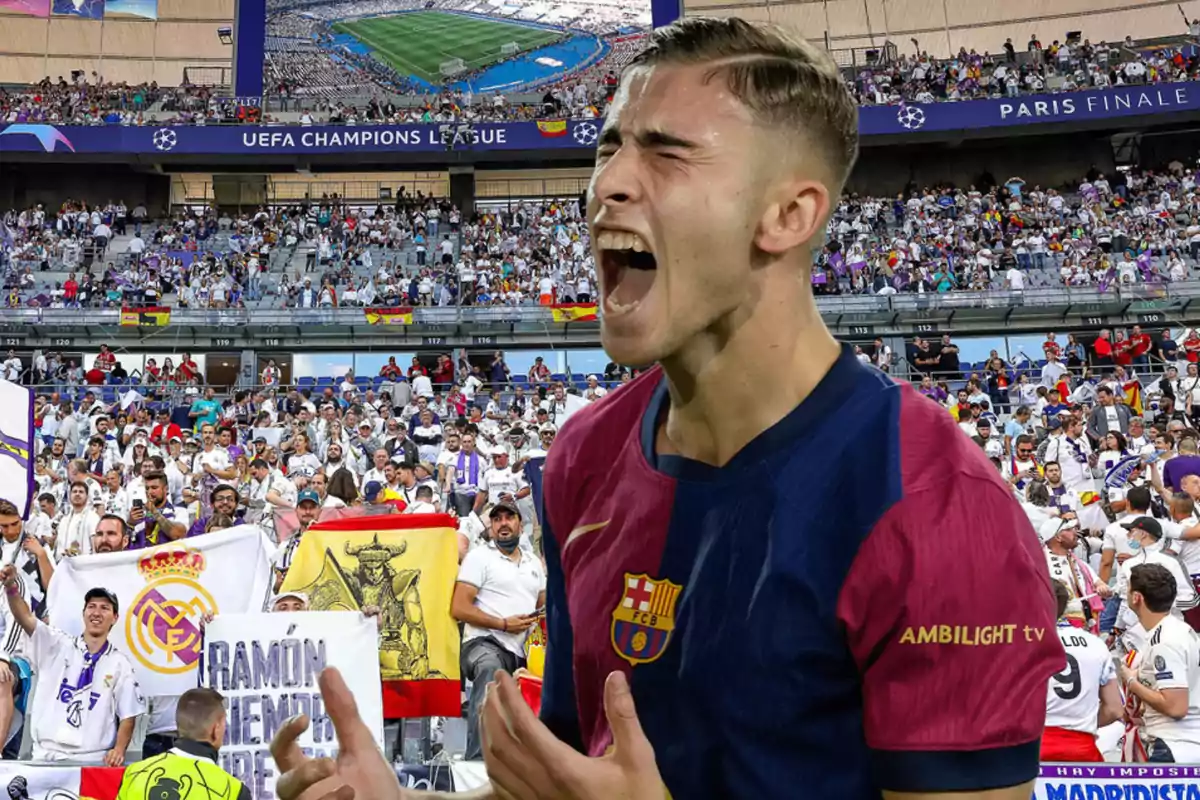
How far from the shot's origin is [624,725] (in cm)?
120

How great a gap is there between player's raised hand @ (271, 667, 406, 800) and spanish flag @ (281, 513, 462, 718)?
6.86 m

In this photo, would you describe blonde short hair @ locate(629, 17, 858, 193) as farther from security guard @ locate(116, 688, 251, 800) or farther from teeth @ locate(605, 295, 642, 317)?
security guard @ locate(116, 688, 251, 800)

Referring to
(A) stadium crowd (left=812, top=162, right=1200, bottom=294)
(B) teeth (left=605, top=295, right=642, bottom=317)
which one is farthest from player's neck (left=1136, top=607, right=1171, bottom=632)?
(A) stadium crowd (left=812, top=162, right=1200, bottom=294)

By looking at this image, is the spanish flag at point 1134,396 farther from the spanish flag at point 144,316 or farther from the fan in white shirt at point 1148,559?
the spanish flag at point 144,316

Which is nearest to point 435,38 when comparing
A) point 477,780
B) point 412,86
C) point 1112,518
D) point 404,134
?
point 412,86

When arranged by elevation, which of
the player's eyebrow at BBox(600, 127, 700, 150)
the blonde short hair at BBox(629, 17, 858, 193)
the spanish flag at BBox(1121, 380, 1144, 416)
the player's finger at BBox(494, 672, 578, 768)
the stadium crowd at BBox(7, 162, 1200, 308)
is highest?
the stadium crowd at BBox(7, 162, 1200, 308)

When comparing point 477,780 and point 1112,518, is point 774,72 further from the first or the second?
point 1112,518

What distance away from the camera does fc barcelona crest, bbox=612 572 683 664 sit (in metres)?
1.49

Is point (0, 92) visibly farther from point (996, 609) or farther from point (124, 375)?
point (996, 609)

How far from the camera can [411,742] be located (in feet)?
27.3

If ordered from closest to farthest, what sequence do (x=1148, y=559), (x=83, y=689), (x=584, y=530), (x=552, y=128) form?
1. (x=584, y=530)
2. (x=83, y=689)
3. (x=1148, y=559)
4. (x=552, y=128)

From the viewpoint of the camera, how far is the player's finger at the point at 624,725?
1199 mm

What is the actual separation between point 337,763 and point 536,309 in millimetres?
28832

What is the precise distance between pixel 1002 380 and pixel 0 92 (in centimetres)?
3321
